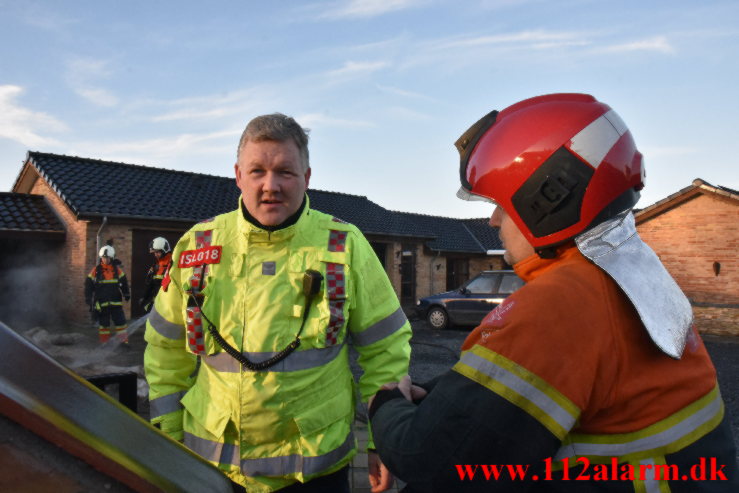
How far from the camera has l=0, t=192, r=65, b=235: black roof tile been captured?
44.5ft

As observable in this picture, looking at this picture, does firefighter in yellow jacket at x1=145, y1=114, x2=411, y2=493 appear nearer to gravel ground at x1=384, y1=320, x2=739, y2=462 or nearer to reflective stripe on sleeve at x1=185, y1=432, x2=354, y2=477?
reflective stripe on sleeve at x1=185, y1=432, x2=354, y2=477

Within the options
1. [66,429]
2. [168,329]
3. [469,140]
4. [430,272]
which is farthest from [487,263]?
[66,429]

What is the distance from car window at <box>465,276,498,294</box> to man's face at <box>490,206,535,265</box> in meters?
12.2

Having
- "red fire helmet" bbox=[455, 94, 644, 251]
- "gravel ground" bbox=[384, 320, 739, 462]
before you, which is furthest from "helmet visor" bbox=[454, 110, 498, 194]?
"gravel ground" bbox=[384, 320, 739, 462]

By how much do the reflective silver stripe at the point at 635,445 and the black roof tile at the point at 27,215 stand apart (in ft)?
52.2

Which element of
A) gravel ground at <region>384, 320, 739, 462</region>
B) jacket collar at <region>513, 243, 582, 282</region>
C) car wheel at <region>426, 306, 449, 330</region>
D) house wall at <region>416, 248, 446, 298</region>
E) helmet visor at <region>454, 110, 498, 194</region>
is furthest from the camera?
house wall at <region>416, 248, 446, 298</region>

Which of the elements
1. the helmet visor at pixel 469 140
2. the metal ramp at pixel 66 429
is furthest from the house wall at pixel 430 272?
the metal ramp at pixel 66 429

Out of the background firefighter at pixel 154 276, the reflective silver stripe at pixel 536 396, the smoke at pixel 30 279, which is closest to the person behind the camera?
the reflective silver stripe at pixel 536 396

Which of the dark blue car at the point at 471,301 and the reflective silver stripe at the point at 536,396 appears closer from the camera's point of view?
the reflective silver stripe at the point at 536,396

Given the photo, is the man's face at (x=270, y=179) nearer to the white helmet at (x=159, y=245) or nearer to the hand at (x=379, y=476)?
the hand at (x=379, y=476)

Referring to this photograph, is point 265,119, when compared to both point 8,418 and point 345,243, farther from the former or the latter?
point 8,418

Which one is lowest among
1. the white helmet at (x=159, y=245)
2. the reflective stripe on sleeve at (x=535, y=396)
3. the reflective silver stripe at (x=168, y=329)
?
the reflective silver stripe at (x=168, y=329)

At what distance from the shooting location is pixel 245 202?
2039mm

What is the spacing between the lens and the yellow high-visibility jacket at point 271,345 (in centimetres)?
183
